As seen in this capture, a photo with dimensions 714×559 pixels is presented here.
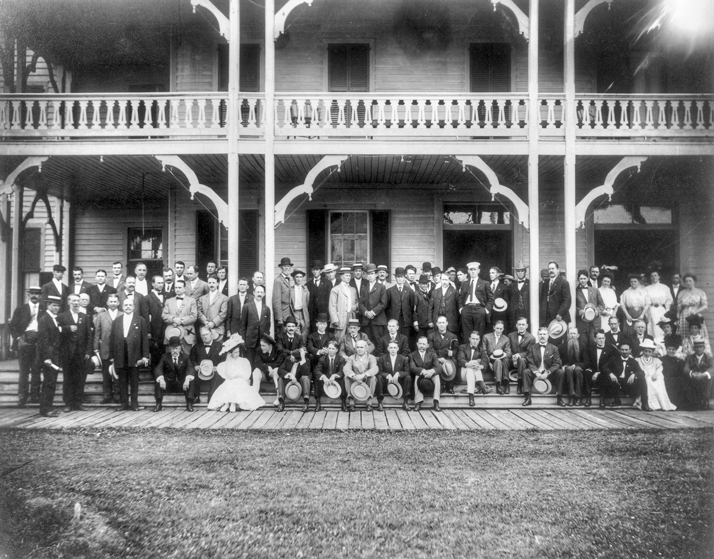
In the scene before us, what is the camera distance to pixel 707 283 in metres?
13.3

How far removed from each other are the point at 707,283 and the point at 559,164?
4769 mm

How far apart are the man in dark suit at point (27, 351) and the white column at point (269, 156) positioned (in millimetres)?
3832

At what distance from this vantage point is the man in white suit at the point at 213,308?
9.95m

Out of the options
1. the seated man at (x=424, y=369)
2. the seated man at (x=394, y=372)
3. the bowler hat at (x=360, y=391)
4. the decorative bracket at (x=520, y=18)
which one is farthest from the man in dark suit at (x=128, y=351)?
the decorative bracket at (x=520, y=18)

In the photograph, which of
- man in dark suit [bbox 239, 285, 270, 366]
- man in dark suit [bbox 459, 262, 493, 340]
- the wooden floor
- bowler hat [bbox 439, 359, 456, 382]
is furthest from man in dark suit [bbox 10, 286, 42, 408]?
man in dark suit [bbox 459, 262, 493, 340]

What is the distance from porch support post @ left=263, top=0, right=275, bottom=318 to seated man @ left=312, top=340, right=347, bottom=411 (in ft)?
5.98

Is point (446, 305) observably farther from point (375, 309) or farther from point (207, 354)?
point (207, 354)

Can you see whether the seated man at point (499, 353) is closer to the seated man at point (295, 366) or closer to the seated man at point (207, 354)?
the seated man at point (295, 366)

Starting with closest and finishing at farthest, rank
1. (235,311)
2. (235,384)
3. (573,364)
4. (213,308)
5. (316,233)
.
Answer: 1. (235,384)
2. (573,364)
3. (235,311)
4. (213,308)
5. (316,233)

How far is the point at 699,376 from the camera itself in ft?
30.5

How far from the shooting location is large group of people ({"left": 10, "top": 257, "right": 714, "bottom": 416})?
9.25m

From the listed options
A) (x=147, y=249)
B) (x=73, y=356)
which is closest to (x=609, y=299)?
(x=73, y=356)

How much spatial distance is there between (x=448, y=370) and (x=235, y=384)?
3.51m

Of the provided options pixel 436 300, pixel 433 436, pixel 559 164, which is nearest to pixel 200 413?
pixel 433 436
